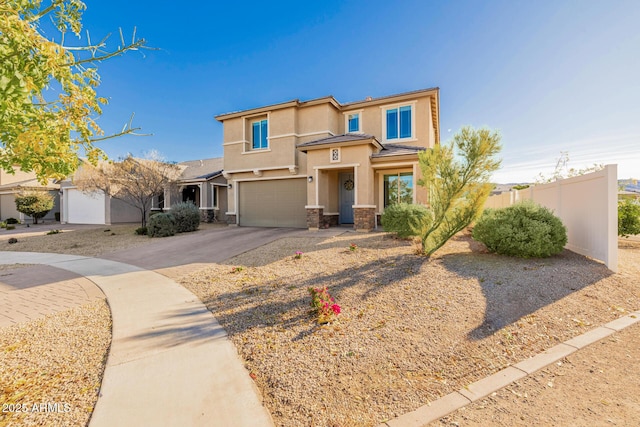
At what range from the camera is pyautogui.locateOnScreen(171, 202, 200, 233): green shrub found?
13.8 meters

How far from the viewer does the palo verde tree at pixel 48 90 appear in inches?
86.0

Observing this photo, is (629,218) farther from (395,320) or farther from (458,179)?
(395,320)

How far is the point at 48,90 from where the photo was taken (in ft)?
10.1

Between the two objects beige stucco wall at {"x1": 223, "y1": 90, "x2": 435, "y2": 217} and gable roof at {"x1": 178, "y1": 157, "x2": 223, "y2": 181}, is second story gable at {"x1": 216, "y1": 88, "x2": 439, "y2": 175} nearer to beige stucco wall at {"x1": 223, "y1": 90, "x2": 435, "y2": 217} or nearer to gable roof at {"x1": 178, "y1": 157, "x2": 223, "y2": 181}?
beige stucco wall at {"x1": 223, "y1": 90, "x2": 435, "y2": 217}

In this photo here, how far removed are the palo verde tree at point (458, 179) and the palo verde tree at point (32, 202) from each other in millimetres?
28404

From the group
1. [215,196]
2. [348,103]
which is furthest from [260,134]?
[215,196]

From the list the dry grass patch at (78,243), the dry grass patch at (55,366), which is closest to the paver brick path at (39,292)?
the dry grass patch at (55,366)

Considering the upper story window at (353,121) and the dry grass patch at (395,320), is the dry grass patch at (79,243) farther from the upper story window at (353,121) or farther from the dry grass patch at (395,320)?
the upper story window at (353,121)

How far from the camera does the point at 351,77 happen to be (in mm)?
14555

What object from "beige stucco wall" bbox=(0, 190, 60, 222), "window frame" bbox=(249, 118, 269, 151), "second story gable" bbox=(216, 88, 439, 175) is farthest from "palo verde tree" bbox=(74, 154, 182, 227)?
"beige stucco wall" bbox=(0, 190, 60, 222)

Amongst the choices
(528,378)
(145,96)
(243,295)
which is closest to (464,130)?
(528,378)

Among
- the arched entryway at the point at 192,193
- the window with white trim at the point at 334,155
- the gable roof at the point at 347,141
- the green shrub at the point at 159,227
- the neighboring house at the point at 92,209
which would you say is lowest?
the green shrub at the point at 159,227

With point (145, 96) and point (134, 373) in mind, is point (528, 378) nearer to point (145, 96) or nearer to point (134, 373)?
point (134, 373)

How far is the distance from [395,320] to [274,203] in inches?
491
